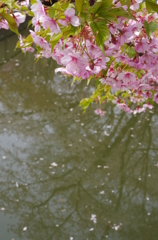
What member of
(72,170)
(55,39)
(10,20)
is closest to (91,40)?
(55,39)

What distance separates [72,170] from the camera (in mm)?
3855

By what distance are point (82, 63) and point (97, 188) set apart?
2896 millimetres

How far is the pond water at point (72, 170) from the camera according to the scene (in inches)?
125

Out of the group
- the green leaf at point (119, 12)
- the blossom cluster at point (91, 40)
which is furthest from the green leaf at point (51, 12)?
the green leaf at point (119, 12)

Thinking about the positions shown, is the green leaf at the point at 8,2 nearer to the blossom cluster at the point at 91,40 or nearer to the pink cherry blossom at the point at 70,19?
the blossom cluster at the point at 91,40

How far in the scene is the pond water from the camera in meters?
3.18

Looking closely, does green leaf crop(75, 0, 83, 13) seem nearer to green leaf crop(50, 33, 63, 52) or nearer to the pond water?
green leaf crop(50, 33, 63, 52)

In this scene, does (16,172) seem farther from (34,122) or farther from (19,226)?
(34,122)

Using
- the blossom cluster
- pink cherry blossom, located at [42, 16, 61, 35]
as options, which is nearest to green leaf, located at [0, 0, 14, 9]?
the blossom cluster

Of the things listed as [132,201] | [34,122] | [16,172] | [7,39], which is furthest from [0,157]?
[7,39]

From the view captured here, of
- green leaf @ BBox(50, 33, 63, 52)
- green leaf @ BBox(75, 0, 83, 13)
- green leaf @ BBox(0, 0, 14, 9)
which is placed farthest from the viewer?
green leaf @ BBox(0, 0, 14, 9)

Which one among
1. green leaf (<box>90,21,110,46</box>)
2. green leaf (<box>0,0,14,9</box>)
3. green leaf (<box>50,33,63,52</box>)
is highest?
green leaf (<box>0,0,14,9</box>)

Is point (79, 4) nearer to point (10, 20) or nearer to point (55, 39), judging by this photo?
point (55, 39)

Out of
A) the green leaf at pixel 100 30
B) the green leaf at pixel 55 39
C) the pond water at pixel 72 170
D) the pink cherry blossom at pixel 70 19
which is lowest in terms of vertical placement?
the pond water at pixel 72 170
